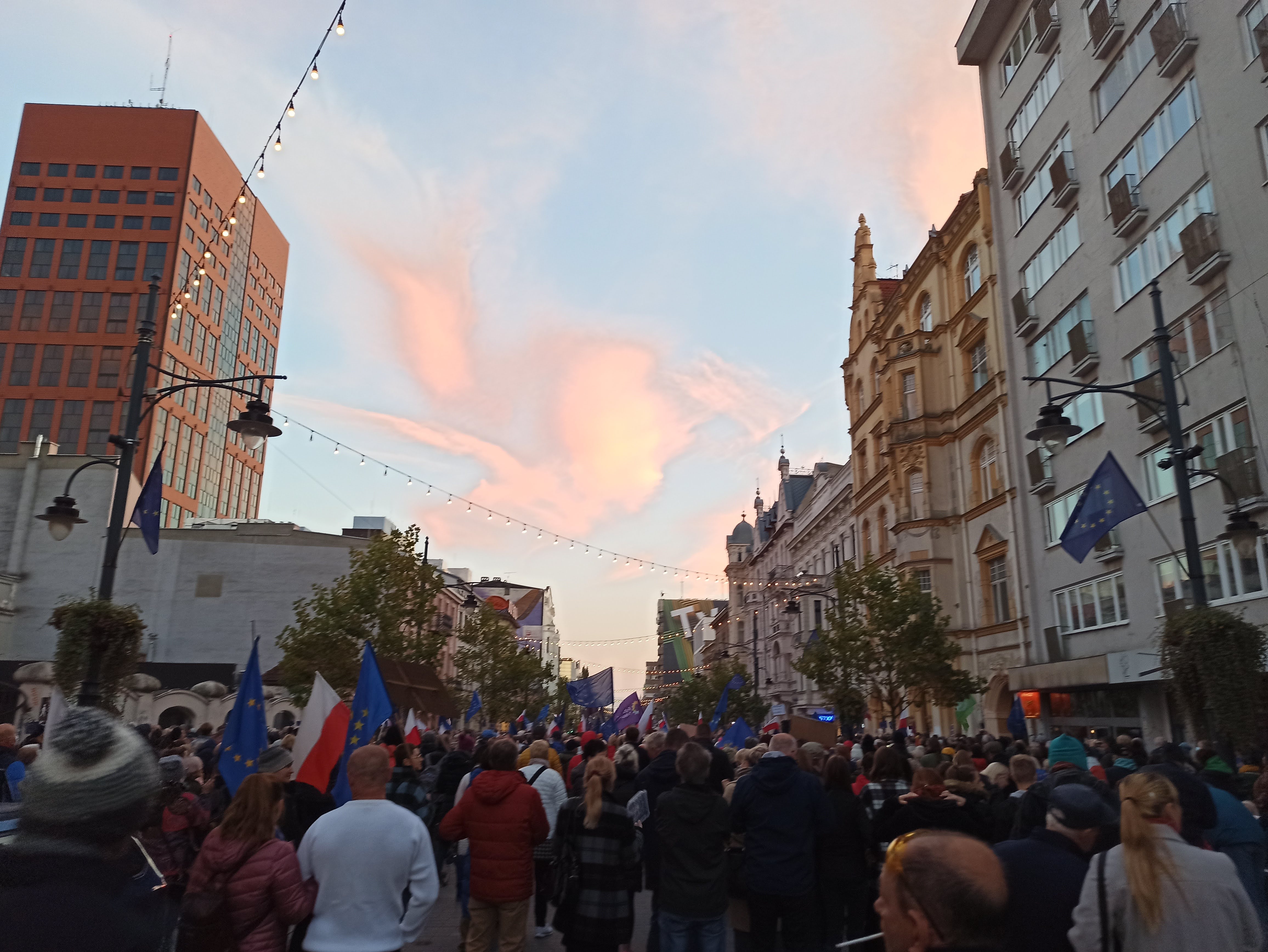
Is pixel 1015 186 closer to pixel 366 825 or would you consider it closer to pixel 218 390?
pixel 366 825

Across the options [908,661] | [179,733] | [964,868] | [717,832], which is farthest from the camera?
[908,661]

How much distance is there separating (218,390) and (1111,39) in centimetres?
7653

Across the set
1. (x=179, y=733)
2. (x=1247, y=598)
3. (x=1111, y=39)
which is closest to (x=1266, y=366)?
(x=1247, y=598)

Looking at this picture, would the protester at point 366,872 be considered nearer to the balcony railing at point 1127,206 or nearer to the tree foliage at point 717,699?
the balcony railing at point 1127,206

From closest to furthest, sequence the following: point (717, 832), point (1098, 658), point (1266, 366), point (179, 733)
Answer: point (717, 832)
point (179, 733)
point (1266, 366)
point (1098, 658)

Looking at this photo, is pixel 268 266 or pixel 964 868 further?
pixel 268 266

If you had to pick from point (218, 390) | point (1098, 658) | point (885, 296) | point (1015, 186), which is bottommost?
point (1098, 658)

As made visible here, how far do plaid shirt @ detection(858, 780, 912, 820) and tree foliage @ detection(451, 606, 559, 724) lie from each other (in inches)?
1826

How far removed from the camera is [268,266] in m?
92.3

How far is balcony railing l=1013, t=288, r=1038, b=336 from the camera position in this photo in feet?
94.1

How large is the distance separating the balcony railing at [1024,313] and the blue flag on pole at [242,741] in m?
26.4

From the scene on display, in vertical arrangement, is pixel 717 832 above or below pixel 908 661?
below

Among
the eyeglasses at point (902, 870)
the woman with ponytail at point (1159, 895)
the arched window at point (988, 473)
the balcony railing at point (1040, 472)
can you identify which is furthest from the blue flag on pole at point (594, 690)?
the eyeglasses at point (902, 870)

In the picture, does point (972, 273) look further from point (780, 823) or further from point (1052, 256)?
point (780, 823)
